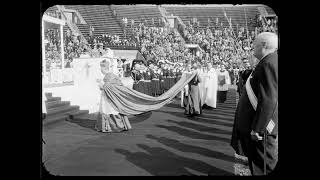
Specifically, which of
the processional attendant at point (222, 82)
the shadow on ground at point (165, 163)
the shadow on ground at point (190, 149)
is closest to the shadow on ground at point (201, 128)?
the shadow on ground at point (190, 149)

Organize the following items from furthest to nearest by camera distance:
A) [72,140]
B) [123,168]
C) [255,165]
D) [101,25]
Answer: [101,25], [72,140], [123,168], [255,165]

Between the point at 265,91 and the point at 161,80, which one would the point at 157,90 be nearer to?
the point at 161,80

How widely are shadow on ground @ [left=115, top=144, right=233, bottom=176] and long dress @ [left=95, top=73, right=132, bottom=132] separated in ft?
5.66

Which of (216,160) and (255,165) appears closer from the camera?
(255,165)

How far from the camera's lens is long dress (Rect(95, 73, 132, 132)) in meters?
7.20

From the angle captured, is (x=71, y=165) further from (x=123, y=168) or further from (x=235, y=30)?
(x=235, y=30)

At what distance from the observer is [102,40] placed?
30.6ft

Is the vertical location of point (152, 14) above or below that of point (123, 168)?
above

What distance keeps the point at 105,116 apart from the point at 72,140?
3.51 feet

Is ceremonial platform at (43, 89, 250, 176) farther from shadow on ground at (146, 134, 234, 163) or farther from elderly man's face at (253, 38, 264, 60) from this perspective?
elderly man's face at (253, 38, 264, 60)

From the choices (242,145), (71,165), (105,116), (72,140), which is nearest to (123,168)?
(71,165)

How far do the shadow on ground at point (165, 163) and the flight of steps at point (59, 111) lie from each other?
317 centimetres

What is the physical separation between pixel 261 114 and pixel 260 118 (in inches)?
1.6

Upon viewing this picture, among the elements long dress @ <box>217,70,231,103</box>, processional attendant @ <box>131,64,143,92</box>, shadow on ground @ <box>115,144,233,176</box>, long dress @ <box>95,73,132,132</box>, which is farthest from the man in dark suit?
long dress @ <box>217,70,231,103</box>
